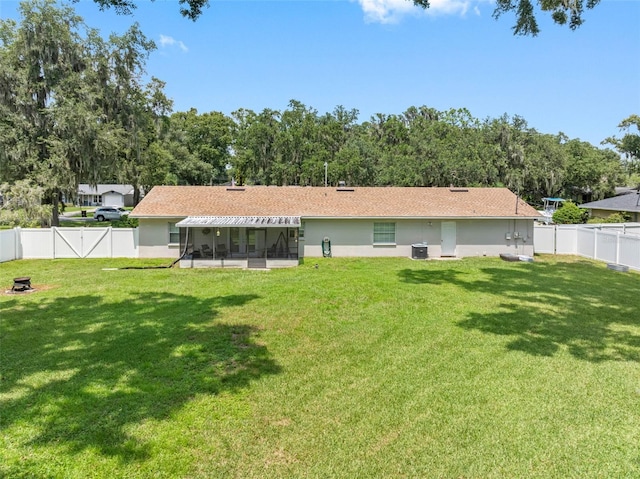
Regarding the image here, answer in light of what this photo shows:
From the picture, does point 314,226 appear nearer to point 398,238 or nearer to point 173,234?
point 398,238

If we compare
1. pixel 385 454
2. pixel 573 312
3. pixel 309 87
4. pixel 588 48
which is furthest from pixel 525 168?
pixel 385 454

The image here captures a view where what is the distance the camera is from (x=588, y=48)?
11875 millimetres

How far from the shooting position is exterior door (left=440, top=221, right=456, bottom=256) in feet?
64.3

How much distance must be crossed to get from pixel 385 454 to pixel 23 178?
25589 mm

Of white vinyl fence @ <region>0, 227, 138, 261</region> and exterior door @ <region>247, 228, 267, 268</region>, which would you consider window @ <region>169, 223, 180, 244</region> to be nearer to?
white vinyl fence @ <region>0, 227, 138, 261</region>

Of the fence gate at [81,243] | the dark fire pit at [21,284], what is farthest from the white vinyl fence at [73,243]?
the dark fire pit at [21,284]

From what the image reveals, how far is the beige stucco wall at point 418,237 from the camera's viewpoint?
19094 millimetres

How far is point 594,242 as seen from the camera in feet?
61.8

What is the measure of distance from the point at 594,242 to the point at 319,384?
18.2 meters

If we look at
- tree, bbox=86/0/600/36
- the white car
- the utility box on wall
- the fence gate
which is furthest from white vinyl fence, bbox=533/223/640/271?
the white car

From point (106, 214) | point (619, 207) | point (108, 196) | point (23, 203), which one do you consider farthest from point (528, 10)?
point (108, 196)

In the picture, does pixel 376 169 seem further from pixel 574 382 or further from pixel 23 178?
pixel 574 382

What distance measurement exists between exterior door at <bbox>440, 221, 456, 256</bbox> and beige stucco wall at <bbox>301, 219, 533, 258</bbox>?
15 centimetres

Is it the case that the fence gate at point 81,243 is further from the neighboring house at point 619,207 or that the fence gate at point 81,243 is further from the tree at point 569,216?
the neighboring house at point 619,207
